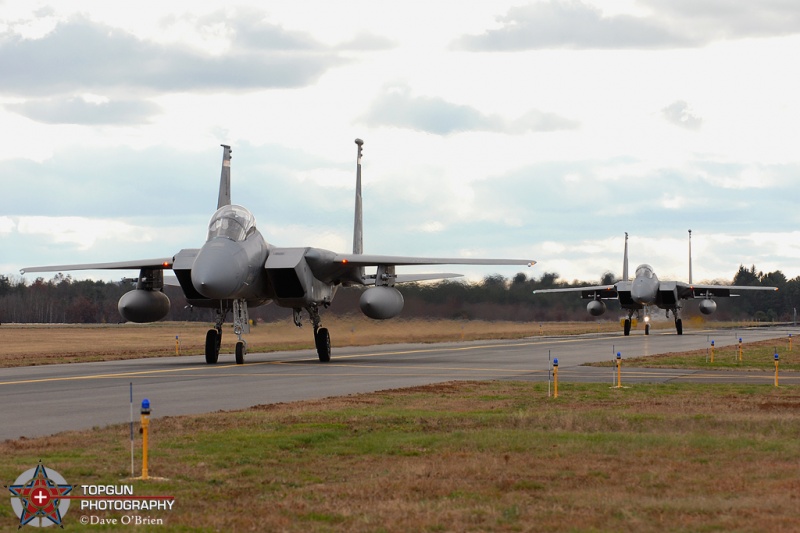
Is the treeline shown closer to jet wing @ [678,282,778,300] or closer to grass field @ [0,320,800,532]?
jet wing @ [678,282,778,300]

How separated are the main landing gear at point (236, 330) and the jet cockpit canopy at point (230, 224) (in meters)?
2.19

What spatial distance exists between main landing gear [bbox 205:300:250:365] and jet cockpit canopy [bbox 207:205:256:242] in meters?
2.19

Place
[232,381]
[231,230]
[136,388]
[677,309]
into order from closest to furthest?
[136,388] → [232,381] → [231,230] → [677,309]

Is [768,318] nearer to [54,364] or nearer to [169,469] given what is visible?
[54,364]

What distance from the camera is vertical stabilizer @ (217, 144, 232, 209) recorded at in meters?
34.4

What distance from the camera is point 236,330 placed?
1229 inches

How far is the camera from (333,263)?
33.6m

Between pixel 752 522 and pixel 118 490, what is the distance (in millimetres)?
5616

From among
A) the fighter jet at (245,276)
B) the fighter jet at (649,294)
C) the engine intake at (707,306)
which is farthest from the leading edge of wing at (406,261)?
the engine intake at (707,306)

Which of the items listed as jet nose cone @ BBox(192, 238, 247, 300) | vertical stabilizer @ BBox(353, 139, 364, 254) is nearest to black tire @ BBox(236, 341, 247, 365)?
jet nose cone @ BBox(192, 238, 247, 300)

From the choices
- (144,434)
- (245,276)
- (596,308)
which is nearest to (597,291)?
(596,308)

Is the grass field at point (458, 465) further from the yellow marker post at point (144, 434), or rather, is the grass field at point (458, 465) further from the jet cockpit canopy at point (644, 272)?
the jet cockpit canopy at point (644, 272)

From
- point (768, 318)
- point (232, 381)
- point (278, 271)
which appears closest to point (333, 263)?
point (278, 271)

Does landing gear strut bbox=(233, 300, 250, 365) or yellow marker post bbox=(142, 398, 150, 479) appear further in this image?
landing gear strut bbox=(233, 300, 250, 365)
